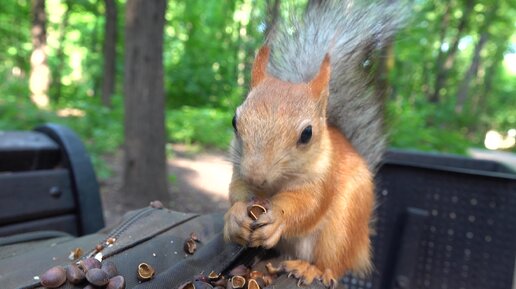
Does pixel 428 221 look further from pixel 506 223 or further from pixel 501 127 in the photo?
pixel 501 127

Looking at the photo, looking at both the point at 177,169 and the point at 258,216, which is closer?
the point at 258,216

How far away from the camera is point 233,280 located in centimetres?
106

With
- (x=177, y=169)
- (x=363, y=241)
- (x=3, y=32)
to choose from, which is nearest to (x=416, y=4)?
(x=363, y=241)

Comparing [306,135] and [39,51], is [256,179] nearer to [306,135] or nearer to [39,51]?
[306,135]

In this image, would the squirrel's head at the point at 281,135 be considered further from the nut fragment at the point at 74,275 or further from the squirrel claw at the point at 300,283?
the nut fragment at the point at 74,275

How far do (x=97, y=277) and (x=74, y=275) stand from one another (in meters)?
0.05

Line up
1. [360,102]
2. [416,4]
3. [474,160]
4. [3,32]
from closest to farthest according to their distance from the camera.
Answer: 1. [360,102]
2. [416,4]
3. [474,160]
4. [3,32]

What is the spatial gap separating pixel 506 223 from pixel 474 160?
0.69 m

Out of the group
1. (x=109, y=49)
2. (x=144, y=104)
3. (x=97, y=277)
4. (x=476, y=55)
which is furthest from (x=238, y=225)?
(x=476, y=55)

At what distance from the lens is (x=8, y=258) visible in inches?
45.7

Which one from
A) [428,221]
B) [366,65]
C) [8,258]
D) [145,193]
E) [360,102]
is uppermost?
[366,65]

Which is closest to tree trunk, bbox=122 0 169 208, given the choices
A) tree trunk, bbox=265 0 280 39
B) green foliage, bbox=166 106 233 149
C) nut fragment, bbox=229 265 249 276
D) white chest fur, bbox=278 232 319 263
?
tree trunk, bbox=265 0 280 39

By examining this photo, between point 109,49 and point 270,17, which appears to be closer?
point 270,17

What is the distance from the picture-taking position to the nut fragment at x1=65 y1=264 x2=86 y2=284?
0.94 meters
